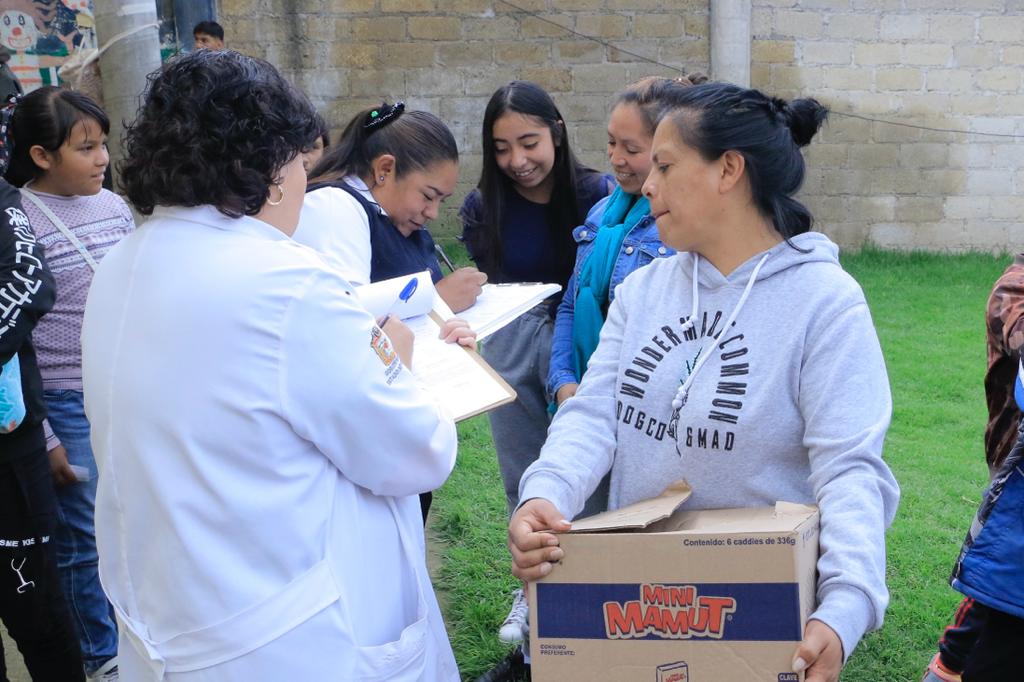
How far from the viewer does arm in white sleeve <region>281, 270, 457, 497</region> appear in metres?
1.54

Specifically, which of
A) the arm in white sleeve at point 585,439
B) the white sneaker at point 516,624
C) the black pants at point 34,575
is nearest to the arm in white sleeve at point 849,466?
the arm in white sleeve at point 585,439

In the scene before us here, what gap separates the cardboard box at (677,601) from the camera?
1.57 meters

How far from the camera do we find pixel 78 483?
3.28 m

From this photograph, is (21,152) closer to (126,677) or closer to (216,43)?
(126,677)

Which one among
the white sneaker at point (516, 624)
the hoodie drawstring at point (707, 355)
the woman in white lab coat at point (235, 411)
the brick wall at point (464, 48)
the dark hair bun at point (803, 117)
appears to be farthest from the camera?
the brick wall at point (464, 48)

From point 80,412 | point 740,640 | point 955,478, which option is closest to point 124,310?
point 740,640

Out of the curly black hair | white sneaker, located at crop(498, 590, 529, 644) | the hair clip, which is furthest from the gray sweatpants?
the curly black hair

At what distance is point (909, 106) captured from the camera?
9938 mm

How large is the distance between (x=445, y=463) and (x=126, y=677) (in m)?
0.68

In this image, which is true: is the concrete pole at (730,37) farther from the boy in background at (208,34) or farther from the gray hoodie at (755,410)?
the gray hoodie at (755,410)

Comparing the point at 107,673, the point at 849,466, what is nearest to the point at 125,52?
the point at 107,673

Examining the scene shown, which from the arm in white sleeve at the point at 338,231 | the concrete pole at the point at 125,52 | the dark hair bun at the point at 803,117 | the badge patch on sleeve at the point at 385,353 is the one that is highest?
the concrete pole at the point at 125,52

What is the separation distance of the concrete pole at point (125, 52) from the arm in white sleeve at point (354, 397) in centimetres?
323

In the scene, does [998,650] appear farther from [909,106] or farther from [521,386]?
[909,106]
